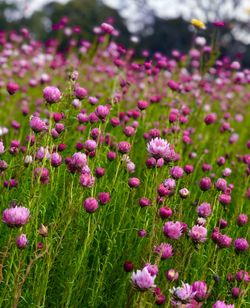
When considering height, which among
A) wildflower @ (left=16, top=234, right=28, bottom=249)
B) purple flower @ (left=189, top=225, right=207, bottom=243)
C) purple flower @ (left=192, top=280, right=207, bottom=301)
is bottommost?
wildflower @ (left=16, top=234, right=28, bottom=249)

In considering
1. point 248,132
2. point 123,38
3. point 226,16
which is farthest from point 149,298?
point 123,38

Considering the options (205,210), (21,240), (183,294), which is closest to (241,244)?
(205,210)

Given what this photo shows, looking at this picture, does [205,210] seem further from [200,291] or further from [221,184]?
[200,291]

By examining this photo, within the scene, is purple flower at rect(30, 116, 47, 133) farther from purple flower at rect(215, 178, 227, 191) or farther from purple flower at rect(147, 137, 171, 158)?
purple flower at rect(215, 178, 227, 191)

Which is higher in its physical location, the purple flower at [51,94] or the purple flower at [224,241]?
the purple flower at [51,94]

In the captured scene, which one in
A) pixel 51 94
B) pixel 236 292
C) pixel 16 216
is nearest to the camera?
pixel 16 216

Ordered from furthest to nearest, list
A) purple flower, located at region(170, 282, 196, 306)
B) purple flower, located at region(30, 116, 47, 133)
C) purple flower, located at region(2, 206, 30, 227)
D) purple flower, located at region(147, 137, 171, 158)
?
purple flower, located at region(30, 116, 47, 133)
purple flower, located at region(147, 137, 171, 158)
purple flower, located at region(2, 206, 30, 227)
purple flower, located at region(170, 282, 196, 306)

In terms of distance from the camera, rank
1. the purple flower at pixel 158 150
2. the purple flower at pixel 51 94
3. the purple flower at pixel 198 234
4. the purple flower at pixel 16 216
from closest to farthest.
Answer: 1. the purple flower at pixel 16 216
2. the purple flower at pixel 198 234
3. the purple flower at pixel 158 150
4. the purple flower at pixel 51 94

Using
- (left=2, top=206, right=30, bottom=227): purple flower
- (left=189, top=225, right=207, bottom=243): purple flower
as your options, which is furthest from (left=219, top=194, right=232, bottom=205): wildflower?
(left=2, top=206, right=30, bottom=227): purple flower

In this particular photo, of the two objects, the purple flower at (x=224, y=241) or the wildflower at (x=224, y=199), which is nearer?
the purple flower at (x=224, y=241)

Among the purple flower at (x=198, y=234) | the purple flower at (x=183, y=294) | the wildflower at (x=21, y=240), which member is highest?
the purple flower at (x=183, y=294)

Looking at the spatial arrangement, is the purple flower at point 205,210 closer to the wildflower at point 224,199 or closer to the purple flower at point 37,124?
the wildflower at point 224,199

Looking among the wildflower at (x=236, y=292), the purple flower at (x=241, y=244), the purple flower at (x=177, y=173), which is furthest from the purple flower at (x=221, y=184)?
the wildflower at (x=236, y=292)

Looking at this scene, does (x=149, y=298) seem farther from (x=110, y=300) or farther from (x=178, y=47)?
(x=178, y=47)
